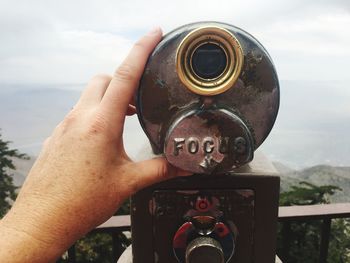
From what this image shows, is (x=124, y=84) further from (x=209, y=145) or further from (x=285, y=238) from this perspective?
(x=285, y=238)

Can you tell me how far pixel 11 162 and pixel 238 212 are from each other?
2.05 metres

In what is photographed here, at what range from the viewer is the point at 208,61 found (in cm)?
99

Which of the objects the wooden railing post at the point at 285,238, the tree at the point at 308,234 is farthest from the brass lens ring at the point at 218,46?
the tree at the point at 308,234

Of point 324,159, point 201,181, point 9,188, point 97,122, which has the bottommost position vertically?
point 324,159

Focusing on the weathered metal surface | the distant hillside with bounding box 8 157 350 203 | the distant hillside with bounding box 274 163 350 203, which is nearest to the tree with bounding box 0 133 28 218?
the distant hillside with bounding box 8 157 350 203

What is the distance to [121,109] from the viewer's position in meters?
1.02

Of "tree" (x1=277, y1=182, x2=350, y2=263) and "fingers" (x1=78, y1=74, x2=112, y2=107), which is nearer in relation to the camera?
"fingers" (x1=78, y1=74, x2=112, y2=107)

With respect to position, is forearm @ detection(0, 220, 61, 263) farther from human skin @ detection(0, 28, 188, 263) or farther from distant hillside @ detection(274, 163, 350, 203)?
distant hillside @ detection(274, 163, 350, 203)

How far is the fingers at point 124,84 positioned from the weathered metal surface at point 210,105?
23 millimetres

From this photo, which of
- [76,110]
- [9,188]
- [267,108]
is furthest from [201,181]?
[9,188]

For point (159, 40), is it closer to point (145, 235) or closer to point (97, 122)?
point (97, 122)

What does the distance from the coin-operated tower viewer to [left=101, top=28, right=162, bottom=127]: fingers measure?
0.08 ft

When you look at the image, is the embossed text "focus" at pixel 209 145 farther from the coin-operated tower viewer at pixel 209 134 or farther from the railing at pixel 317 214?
the railing at pixel 317 214

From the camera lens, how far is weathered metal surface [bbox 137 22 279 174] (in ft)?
3.28
